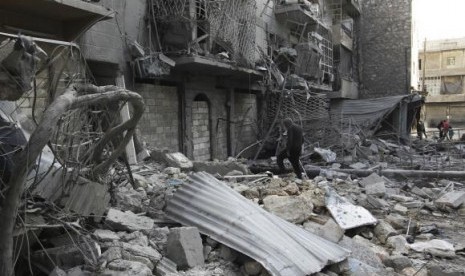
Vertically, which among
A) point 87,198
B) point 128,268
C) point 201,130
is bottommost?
point 128,268

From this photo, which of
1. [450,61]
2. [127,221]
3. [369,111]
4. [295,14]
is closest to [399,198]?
[127,221]

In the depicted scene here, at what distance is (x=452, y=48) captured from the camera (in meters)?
43.3

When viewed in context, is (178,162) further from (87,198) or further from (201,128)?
(201,128)

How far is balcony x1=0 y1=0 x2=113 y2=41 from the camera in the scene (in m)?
6.89

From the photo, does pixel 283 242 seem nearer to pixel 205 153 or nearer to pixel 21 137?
pixel 21 137

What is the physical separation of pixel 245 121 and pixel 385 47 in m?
16.2

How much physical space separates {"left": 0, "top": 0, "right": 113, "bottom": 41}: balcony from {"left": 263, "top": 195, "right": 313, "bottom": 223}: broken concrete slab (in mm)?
4157

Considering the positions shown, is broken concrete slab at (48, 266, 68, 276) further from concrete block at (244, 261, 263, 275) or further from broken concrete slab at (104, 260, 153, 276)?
concrete block at (244, 261, 263, 275)

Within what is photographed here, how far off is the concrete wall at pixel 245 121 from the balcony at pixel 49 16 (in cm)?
756

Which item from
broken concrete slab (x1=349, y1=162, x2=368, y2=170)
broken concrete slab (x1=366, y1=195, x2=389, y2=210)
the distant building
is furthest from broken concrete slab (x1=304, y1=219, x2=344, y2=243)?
the distant building

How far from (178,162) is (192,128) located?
4.00 m

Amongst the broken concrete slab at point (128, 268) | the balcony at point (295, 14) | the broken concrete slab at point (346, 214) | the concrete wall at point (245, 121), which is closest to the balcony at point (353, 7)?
the balcony at point (295, 14)

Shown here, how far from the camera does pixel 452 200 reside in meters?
7.94

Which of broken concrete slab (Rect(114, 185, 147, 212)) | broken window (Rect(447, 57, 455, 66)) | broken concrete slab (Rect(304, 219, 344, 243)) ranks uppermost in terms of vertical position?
broken window (Rect(447, 57, 455, 66))
